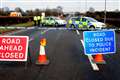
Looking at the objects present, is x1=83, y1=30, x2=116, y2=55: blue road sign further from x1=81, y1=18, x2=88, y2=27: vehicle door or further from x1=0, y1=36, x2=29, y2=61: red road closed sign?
x1=81, y1=18, x2=88, y2=27: vehicle door

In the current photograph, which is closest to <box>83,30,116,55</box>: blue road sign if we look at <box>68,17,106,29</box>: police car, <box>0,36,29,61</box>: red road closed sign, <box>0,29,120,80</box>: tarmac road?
<box>0,29,120,80</box>: tarmac road

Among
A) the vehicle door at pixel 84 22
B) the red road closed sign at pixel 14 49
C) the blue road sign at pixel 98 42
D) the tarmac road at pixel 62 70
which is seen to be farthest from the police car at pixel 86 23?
the red road closed sign at pixel 14 49

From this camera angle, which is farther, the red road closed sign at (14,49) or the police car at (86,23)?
the police car at (86,23)

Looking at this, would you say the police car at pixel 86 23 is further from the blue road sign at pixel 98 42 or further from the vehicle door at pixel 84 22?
the blue road sign at pixel 98 42

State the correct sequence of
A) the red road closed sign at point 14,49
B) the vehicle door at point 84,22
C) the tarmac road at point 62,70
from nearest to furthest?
the tarmac road at point 62,70 < the red road closed sign at point 14,49 < the vehicle door at point 84,22

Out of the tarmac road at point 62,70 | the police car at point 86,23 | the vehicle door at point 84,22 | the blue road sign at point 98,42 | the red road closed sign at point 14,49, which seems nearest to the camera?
the tarmac road at point 62,70

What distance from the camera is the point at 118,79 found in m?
7.55

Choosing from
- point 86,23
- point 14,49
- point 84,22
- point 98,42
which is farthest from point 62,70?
point 84,22

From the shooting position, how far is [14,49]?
9070mm

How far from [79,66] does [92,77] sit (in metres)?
1.65

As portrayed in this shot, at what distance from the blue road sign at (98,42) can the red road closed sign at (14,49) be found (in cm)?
220

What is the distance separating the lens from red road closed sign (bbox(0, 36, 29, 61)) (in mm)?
9035

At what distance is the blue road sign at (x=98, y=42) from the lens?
9953 millimetres

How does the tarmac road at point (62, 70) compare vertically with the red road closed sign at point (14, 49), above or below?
below
